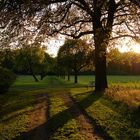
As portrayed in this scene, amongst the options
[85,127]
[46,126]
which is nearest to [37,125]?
[46,126]

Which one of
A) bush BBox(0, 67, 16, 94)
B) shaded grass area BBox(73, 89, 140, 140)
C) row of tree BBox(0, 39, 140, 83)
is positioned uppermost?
row of tree BBox(0, 39, 140, 83)

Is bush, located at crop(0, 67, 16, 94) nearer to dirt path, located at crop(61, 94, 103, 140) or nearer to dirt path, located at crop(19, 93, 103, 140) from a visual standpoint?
dirt path, located at crop(19, 93, 103, 140)

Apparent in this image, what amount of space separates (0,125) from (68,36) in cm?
2053

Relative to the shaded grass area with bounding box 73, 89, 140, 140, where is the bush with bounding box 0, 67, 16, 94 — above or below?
above

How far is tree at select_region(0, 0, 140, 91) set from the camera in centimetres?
2866

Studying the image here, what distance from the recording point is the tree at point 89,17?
94.0ft

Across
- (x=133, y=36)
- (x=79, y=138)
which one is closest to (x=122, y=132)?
(x=79, y=138)

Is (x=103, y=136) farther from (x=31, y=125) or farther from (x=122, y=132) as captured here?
(x=31, y=125)

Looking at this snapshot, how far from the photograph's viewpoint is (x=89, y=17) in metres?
37.0

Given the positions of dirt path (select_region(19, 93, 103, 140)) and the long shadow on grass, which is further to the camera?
the long shadow on grass

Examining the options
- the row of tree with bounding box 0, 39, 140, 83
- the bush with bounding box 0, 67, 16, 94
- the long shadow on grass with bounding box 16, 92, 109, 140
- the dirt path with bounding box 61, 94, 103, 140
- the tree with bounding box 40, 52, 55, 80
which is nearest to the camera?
the dirt path with bounding box 61, 94, 103, 140

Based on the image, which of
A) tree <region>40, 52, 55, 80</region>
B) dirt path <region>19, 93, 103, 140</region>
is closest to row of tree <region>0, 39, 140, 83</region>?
tree <region>40, 52, 55, 80</region>

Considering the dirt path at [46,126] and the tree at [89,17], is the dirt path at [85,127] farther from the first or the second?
the tree at [89,17]

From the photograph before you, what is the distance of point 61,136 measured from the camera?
14.6 meters
